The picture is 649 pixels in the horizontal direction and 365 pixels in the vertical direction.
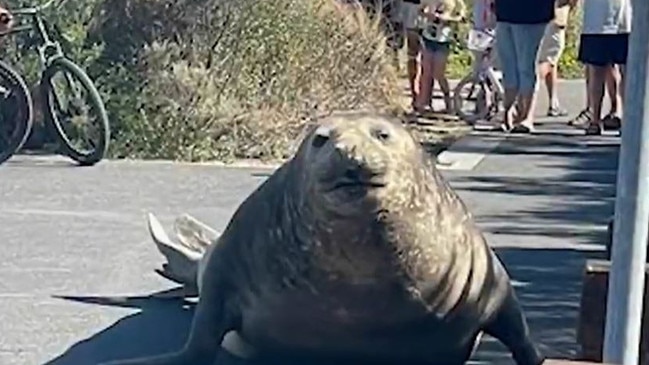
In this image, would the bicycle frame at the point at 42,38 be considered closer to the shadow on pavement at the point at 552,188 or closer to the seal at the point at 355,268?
the shadow on pavement at the point at 552,188

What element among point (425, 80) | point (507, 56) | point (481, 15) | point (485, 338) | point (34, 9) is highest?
point (485, 338)

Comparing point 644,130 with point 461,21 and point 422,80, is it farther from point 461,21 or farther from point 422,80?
point 461,21

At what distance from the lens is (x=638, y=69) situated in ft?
16.7

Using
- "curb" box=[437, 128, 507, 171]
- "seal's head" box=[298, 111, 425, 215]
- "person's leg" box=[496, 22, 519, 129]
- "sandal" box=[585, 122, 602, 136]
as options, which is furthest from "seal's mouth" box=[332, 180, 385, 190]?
"sandal" box=[585, 122, 602, 136]

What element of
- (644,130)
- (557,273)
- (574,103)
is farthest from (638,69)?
(574,103)

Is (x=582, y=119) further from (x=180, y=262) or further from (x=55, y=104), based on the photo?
(x=180, y=262)

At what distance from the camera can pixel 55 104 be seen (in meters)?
14.4

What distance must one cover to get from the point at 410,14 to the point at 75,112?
18.7ft

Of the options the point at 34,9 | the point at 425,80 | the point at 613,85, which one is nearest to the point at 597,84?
the point at 613,85

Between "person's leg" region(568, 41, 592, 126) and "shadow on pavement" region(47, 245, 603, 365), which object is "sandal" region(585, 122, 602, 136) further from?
"shadow on pavement" region(47, 245, 603, 365)

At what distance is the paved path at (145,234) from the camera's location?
8.16 m

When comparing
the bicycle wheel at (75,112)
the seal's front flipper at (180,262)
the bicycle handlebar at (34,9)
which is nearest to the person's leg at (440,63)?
the bicycle handlebar at (34,9)

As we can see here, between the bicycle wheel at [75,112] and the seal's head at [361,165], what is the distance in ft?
26.1

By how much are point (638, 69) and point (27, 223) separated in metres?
6.77
